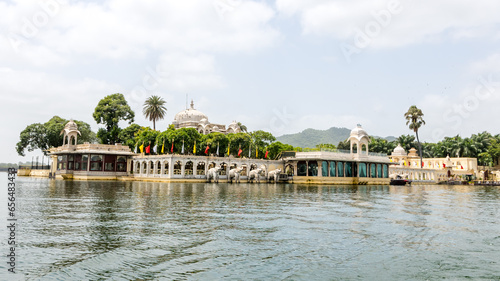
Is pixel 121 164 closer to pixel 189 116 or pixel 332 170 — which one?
pixel 189 116

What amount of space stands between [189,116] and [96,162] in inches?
1393

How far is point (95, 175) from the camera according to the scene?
7312cm

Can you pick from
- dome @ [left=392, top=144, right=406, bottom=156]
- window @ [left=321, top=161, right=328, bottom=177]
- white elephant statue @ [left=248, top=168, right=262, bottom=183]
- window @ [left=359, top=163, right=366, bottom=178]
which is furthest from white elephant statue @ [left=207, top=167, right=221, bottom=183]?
dome @ [left=392, top=144, right=406, bottom=156]

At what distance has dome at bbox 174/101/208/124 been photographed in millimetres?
105438

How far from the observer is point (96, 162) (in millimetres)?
Result: 74312

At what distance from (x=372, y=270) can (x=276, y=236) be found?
15.1ft

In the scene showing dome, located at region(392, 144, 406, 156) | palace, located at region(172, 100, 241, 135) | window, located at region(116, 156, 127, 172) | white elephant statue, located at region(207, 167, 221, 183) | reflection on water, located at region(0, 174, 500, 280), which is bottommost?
reflection on water, located at region(0, 174, 500, 280)

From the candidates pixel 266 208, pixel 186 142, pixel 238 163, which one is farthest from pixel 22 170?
pixel 266 208

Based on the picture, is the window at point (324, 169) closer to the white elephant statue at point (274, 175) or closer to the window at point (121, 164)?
the white elephant statue at point (274, 175)

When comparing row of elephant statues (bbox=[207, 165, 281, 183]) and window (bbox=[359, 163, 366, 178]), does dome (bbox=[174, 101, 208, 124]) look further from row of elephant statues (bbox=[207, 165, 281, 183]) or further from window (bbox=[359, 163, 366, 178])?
window (bbox=[359, 163, 366, 178])

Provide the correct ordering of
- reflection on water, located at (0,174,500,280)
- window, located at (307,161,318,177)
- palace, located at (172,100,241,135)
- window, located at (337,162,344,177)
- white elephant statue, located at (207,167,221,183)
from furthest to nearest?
palace, located at (172,100,241,135)
window, located at (337,162,344,177)
window, located at (307,161,318,177)
white elephant statue, located at (207,167,221,183)
reflection on water, located at (0,174,500,280)

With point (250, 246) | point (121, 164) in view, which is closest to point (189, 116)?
point (121, 164)

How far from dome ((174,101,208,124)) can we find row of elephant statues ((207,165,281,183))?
120ft

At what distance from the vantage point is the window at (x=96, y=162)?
7400 cm
